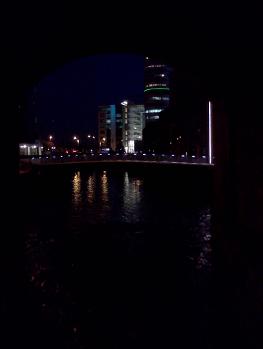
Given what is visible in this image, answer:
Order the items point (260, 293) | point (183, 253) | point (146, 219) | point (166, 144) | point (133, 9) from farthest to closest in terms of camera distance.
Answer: point (166, 144) → point (146, 219) → point (183, 253) → point (133, 9) → point (260, 293)

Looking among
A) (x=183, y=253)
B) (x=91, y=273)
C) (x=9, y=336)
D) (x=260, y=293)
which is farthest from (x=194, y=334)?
(x=183, y=253)

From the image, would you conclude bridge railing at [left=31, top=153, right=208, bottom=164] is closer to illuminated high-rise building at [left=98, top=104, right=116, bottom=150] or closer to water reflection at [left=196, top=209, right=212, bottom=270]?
water reflection at [left=196, top=209, right=212, bottom=270]

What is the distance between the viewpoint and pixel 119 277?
9594mm

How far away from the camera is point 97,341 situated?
655 cm

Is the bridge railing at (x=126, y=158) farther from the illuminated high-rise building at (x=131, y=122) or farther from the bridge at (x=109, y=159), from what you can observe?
the illuminated high-rise building at (x=131, y=122)

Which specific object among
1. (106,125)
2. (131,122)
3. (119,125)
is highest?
(131,122)

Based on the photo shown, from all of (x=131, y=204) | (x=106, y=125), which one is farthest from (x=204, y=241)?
(x=106, y=125)

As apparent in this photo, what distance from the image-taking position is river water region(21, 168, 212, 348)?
684cm

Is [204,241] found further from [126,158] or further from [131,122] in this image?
[131,122]

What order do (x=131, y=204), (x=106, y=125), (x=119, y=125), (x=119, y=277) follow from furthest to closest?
(x=119, y=125), (x=106, y=125), (x=131, y=204), (x=119, y=277)

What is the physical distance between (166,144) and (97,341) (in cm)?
10163

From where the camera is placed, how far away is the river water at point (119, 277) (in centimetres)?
684

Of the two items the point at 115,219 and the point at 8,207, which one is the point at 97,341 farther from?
the point at 115,219

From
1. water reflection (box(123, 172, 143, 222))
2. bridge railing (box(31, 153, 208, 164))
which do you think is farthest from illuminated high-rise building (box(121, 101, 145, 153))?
water reflection (box(123, 172, 143, 222))
